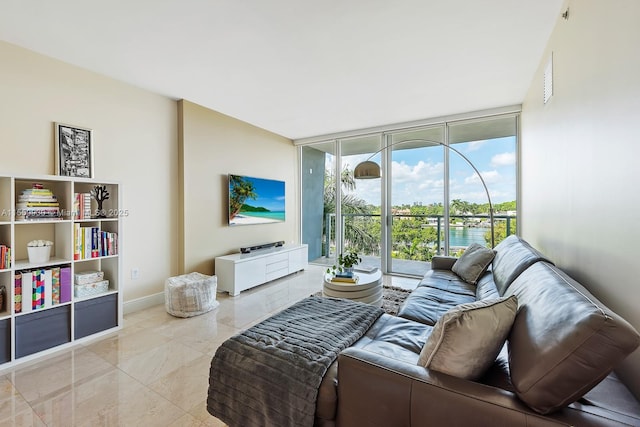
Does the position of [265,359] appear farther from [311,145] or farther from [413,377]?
[311,145]

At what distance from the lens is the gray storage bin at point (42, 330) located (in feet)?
7.09

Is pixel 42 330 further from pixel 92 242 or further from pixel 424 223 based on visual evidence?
pixel 424 223

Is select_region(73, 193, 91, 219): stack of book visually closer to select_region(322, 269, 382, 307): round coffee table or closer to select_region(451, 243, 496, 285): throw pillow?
select_region(322, 269, 382, 307): round coffee table

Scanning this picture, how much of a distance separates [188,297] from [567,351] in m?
3.13

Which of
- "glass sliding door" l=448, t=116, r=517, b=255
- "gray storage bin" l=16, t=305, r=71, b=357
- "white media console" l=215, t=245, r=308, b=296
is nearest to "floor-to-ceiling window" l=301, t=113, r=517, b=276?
"glass sliding door" l=448, t=116, r=517, b=255

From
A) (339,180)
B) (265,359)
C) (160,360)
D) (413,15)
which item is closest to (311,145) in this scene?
(339,180)

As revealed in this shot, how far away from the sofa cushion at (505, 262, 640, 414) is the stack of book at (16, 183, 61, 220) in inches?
129

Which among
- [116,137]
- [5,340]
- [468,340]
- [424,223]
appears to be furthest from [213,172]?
[468,340]

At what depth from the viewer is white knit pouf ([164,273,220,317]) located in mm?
3047

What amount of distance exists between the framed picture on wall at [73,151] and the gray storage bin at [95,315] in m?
1.21

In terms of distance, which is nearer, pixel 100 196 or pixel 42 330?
pixel 42 330

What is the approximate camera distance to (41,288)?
2.26 m

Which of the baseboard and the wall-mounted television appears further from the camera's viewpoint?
the wall-mounted television

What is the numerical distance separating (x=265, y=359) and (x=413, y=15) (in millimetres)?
2442
